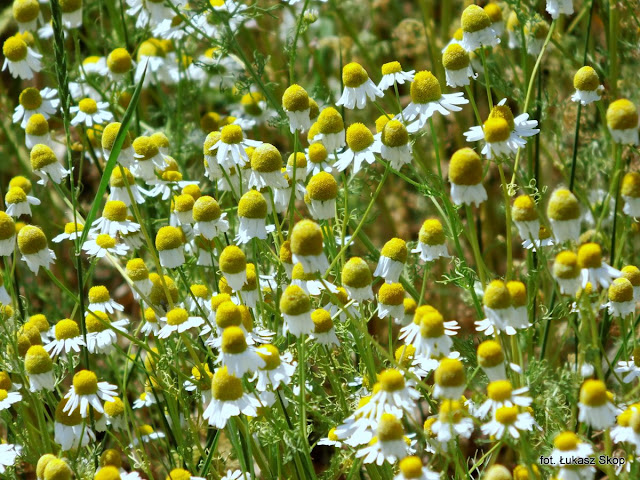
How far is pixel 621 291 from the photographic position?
156cm

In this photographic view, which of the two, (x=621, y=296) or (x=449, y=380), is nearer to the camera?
(x=449, y=380)

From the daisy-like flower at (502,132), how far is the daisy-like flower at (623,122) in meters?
Answer: 0.17

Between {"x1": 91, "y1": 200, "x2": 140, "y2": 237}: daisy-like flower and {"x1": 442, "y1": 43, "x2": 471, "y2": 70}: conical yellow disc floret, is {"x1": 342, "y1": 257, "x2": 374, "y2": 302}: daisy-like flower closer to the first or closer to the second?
{"x1": 442, "y1": 43, "x2": 471, "y2": 70}: conical yellow disc floret

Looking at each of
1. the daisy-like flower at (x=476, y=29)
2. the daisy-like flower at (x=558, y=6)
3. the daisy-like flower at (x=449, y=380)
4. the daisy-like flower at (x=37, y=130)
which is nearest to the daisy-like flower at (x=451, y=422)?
the daisy-like flower at (x=449, y=380)

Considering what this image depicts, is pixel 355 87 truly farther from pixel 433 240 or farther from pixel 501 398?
pixel 501 398

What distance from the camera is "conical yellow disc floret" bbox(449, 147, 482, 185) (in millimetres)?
1370

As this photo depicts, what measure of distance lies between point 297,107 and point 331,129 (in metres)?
0.08

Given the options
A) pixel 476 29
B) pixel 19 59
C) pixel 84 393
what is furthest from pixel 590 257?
pixel 19 59

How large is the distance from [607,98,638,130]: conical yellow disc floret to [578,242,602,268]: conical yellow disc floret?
201mm

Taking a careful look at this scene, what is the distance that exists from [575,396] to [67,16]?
1.72 m

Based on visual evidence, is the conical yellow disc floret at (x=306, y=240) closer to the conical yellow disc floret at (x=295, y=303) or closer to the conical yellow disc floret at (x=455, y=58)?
the conical yellow disc floret at (x=295, y=303)

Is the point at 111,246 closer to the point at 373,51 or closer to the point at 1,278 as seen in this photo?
the point at 1,278

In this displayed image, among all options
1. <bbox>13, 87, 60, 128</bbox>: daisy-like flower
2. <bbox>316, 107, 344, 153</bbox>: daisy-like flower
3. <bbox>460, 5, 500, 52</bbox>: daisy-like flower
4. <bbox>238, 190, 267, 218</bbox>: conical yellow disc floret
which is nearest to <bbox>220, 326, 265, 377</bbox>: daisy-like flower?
<bbox>238, 190, 267, 218</bbox>: conical yellow disc floret

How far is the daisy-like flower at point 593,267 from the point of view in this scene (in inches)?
53.0
